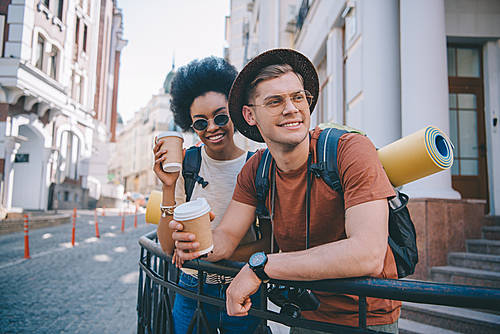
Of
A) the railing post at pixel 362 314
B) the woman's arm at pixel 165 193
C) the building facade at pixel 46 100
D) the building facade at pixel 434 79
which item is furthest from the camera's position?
the building facade at pixel 46 100

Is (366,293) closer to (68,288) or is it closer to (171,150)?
(171,150)

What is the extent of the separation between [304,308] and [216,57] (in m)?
1.76

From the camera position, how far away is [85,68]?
955 inches

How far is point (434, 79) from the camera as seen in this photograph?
15.9ft

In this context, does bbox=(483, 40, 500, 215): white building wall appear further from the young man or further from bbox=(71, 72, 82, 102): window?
bbox=(71, 72, 82, 102): window

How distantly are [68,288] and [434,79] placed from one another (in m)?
6.49

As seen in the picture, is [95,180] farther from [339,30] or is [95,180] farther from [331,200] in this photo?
[331,200]

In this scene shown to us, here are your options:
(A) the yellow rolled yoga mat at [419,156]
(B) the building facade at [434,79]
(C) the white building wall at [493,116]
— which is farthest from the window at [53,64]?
(A) the yellow rolled yoga mat at [419,156]

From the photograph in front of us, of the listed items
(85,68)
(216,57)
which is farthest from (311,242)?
(85,68)

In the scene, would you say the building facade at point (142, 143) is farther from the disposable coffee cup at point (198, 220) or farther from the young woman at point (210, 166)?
the disposable coffee cup at point (198, 220)

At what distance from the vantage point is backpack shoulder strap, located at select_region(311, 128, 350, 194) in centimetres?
144

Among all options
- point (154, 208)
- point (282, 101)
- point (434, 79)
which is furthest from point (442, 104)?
point (154, 208)

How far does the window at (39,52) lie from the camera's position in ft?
58.2

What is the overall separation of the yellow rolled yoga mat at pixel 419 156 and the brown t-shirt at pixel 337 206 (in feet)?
0.34
